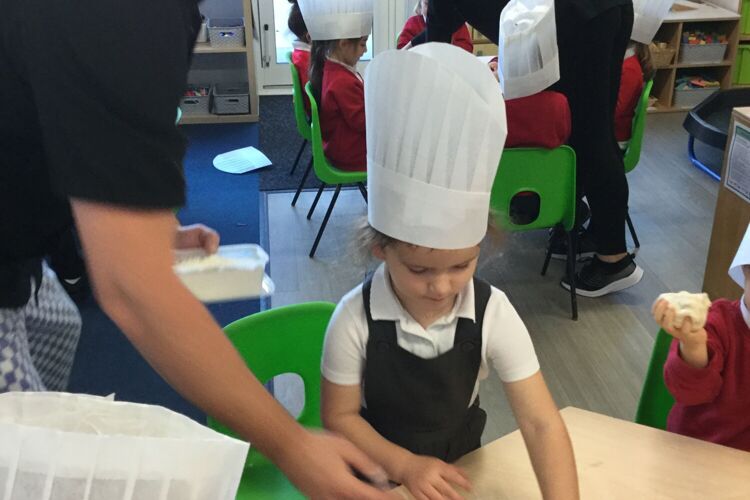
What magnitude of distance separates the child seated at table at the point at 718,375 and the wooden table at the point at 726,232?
107 cm

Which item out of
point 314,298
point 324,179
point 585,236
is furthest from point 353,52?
point 585,236

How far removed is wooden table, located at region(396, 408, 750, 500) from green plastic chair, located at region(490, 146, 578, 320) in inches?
43.7

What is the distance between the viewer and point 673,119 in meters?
4.19

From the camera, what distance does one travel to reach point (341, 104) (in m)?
2.56

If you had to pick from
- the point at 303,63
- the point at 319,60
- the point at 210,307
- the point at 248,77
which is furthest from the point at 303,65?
the point at 210,307

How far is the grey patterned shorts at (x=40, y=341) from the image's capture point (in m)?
0.89

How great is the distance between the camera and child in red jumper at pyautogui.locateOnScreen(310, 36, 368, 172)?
8.41 feet

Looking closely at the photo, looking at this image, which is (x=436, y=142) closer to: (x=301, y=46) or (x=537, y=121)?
(x=537, y=121)

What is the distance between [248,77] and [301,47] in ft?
4.27

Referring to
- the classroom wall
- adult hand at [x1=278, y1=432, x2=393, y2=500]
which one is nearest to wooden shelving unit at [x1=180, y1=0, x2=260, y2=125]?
the classroom wall

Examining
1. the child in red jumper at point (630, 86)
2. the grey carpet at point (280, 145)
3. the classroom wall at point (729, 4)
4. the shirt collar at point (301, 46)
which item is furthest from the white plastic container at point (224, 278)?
the classroom wall at point (729, 4)

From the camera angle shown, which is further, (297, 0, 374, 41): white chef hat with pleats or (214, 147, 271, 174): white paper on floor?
(214, 147, 271, 174): white paper on floor

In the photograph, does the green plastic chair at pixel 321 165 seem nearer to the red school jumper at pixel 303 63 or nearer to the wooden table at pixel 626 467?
the red school jumper at pixel 303 63

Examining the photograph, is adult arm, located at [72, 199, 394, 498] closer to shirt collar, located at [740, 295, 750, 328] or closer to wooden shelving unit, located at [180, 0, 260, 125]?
shirt collar, located at [740, 295, 750, 328]
